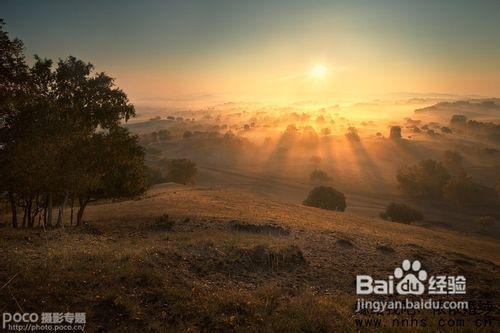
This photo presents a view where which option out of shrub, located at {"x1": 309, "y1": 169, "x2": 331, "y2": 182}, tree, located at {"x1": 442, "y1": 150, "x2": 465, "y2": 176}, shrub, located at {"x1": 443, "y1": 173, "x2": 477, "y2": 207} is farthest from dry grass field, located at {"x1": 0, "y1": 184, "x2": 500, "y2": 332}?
tree, located at {"x1": 442, "y1": 150, "x2": 465, "y2": 176}

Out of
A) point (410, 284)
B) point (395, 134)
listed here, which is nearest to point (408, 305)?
point (410, 284)

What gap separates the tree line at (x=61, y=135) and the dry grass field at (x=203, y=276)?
13.4ft

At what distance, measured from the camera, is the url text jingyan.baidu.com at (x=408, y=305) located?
14.4 meters

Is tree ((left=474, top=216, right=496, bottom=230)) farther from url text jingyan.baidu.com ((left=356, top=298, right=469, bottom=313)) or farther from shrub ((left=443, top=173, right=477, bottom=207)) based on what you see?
url text jingyan.baidu.com ((left=356, top=298, right=469, bottom=313))

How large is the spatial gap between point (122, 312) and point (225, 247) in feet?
30.8

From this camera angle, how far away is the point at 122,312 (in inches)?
445

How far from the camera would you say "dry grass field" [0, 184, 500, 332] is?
1141 centimetres

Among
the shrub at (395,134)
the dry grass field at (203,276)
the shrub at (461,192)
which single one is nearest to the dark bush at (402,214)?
the shrub at (461,192)

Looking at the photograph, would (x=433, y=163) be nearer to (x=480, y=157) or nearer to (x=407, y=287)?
(x=480, y=157)

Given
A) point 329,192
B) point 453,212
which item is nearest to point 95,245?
point 329,192

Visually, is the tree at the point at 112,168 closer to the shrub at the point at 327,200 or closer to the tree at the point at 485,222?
the shrub at the point at 327,200

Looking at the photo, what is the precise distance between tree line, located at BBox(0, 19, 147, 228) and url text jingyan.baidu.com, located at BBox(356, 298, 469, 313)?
22.3 m

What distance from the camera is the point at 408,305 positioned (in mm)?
15211

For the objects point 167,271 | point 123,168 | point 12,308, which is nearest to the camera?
point 12,308
